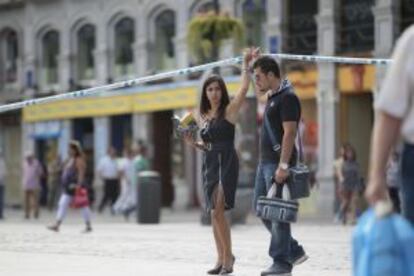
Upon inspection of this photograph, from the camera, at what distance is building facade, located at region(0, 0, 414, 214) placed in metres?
27.8

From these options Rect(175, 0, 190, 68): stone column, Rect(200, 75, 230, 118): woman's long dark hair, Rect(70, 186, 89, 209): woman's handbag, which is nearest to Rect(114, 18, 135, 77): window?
Rect(175, 0, 190, 68): stone column

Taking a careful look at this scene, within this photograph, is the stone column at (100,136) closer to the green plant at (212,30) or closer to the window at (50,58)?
the window at (50,58)

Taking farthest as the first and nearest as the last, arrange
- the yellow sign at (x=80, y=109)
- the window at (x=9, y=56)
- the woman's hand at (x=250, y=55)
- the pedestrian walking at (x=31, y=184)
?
the window at (x=9, y=56)
the yellow sign at (x=80, y=109)
the pedestrian walking at (x=31, y=184)
the woman's hand at (x=250, y=55)

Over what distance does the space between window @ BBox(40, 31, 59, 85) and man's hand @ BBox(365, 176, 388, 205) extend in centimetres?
3319

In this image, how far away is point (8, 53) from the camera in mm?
40125

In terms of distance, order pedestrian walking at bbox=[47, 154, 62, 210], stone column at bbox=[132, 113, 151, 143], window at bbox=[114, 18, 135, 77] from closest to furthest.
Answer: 1. pedestrian walking at bbox=[47, 154, 62, 210]
2. stone column at bbox=[132, 113, 151, 143]
3. window at bbox=[114, 18, 135, 77]

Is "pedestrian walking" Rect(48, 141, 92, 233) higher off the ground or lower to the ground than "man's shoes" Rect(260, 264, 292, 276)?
higher

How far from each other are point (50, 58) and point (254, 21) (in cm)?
1024

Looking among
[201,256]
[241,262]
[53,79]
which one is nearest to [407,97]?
[241,262]

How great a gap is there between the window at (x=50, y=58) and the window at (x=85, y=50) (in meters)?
1.19

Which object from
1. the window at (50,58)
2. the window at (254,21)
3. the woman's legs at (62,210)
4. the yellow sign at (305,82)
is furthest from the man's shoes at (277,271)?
the window at (50,58)

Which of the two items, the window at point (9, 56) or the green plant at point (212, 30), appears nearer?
the green plant at point (212, 30)

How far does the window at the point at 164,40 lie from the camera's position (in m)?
33.8

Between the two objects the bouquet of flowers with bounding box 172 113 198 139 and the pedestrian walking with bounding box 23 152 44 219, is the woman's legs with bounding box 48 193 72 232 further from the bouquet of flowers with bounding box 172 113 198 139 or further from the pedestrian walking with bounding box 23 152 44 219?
the bouquet of flowers with bounding box 172 113 198 139
